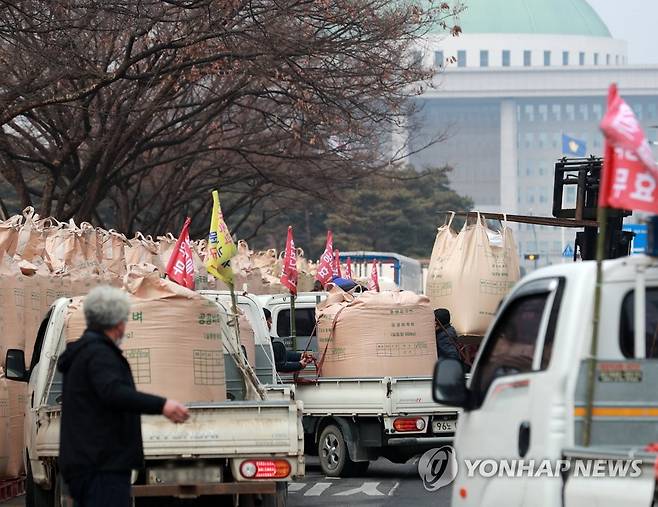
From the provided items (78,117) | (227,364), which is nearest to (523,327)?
(227,364)

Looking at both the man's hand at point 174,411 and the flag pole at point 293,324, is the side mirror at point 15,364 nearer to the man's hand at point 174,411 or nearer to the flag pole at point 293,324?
the man's hand at point 174,411

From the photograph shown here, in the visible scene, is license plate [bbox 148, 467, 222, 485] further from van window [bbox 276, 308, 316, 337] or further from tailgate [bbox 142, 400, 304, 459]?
van window [bbox 276, 308, 316, 337]

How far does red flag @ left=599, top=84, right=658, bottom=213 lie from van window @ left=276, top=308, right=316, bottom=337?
44.4 ft

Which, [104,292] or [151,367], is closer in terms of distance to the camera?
[104,292]

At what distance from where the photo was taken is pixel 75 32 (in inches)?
870

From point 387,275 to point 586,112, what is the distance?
127m

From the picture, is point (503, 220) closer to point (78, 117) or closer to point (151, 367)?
point (151, 367)

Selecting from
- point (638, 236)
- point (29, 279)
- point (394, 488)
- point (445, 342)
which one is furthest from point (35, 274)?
point (638, 236)

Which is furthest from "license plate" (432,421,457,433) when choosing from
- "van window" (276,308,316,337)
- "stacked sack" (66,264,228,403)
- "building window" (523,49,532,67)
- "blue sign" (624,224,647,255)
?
"building window" (523,49,532,67)

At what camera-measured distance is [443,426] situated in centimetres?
1597

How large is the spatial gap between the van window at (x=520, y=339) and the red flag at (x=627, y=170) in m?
0.76

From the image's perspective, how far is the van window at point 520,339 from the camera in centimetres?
709

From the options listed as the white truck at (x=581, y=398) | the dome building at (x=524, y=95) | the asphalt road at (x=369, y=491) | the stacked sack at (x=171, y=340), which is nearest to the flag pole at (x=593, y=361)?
the white truck at (x=581, y=398)

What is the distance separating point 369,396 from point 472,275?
409cm
